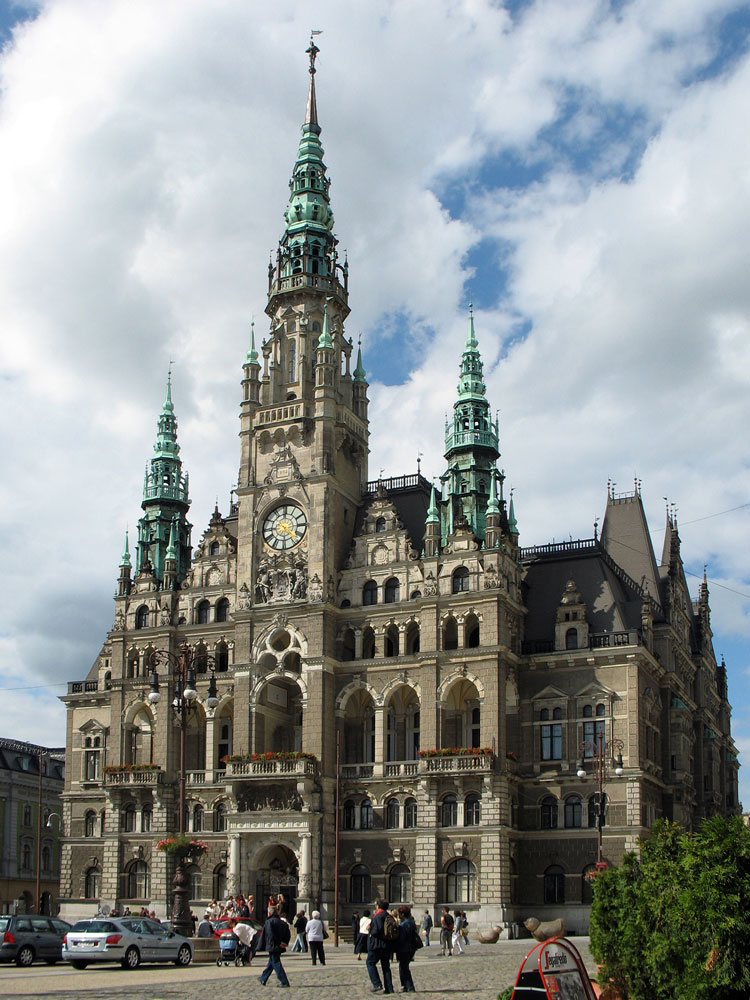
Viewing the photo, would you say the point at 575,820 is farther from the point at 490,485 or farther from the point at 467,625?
A: the point at 490,485

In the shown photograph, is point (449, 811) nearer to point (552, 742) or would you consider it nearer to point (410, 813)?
point (410, 813)

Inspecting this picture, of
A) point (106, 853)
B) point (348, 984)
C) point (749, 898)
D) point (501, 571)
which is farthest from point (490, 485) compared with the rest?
point (749, 898)

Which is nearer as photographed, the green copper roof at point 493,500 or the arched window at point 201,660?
the arched window at point 201,660

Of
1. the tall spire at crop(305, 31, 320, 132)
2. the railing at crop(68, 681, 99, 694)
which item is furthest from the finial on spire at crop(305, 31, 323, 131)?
the railing at crop(68, 681, 99, 694)

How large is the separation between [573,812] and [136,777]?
91.0 ft

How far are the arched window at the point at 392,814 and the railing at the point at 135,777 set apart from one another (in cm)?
1529

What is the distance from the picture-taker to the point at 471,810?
2667 inches

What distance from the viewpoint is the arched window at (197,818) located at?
75688mm

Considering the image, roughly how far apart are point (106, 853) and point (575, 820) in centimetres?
3010

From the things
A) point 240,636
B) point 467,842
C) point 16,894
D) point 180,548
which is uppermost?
point 180,548

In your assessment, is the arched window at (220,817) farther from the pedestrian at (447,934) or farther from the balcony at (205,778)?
the pedestrian at (447,934)

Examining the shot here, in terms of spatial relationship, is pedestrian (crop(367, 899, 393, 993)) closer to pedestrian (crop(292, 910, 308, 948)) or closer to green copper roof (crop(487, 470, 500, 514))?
pedestrian (crop(292, 910, 308, 948))

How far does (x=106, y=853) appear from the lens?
3041 inches

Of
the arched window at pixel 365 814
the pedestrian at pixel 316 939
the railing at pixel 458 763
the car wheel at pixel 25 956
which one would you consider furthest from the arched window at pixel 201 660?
the car wheel at pixel 25 956
